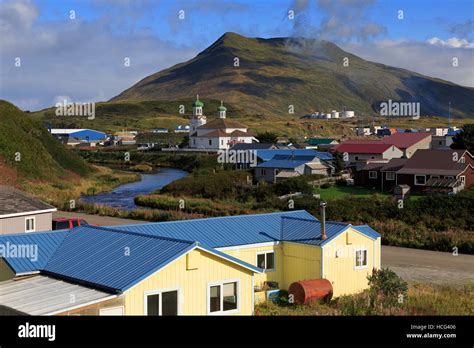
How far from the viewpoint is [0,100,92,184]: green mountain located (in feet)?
191

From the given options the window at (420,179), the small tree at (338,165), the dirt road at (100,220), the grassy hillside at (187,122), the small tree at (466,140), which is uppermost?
the grassy hillside at (187,122)

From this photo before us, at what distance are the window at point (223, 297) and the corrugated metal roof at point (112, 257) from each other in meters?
1.19

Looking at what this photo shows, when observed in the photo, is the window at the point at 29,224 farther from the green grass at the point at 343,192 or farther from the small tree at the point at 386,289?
the green grass at the point at 343,192

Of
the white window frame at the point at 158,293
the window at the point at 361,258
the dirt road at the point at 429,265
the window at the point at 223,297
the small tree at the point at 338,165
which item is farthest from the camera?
the small tree at the point at 338,165

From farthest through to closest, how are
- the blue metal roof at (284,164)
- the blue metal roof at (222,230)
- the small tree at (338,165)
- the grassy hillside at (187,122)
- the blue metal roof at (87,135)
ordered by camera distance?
the grassy hillside at (187,122) < the blue metal roof at (87,135) < the small tree at (338,165) < the blue metal roof at (284,164) < the blue metal roof at (222,230)

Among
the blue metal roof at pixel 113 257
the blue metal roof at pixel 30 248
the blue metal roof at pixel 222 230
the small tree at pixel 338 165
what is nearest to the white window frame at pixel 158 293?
the blue metal roof at pixel 113 257

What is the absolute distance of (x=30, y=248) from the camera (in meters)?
16.8

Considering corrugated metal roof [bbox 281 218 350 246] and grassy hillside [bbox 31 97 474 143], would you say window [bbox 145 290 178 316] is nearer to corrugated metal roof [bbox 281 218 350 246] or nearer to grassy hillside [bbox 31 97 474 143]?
corrugated metal roof [bbox 281 218 350 246]

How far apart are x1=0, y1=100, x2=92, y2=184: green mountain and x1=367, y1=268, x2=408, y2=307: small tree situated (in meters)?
41.4

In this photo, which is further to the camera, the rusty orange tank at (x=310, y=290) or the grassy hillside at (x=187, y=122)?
the grassy hillside at (x=187, y=122)

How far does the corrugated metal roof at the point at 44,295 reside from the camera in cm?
1292

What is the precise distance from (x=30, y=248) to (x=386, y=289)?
31.6ft

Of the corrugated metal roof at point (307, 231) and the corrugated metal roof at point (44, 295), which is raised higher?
the corrugated metal roof at point (307, 231)

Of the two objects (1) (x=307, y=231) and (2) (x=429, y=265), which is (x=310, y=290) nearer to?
(1) (x=307, y=231)
